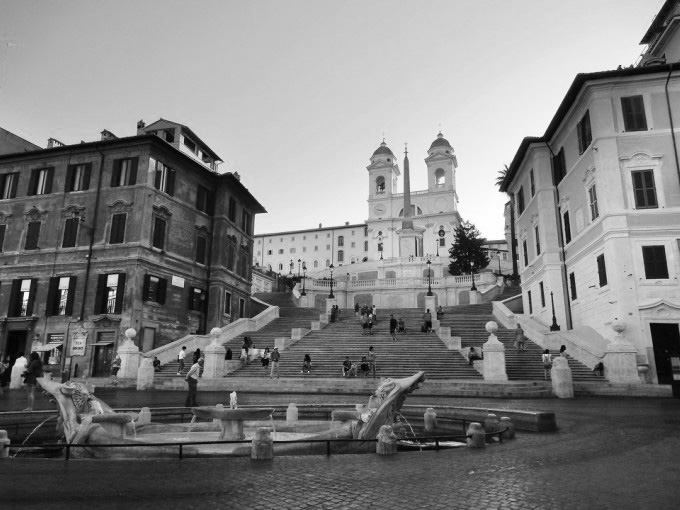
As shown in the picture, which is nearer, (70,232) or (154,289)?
(154,289)

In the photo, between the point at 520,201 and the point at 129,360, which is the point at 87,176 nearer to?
the point at 129,360

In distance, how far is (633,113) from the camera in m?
24.8

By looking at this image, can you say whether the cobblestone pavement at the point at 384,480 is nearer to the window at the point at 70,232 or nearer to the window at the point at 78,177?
the window at the point at 70,232

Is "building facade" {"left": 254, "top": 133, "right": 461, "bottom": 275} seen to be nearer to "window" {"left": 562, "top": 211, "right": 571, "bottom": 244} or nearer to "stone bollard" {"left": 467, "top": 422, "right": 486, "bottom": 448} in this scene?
"window" {"left": 562, "top": 211, "right": 571, "bottom": 244}

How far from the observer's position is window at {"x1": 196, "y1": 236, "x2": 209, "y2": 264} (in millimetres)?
36797

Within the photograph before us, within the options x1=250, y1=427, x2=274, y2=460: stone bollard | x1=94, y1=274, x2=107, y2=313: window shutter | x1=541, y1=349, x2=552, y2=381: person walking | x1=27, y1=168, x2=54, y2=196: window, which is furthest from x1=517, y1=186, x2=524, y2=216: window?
x1=250, y1=427, x2=274, y2=460: stone bollard

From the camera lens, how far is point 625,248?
23156mm

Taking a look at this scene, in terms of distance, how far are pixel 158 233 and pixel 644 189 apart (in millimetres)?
27451

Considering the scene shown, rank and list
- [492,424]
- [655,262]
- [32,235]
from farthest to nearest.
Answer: [32,235] < [655,262] < [492,424]

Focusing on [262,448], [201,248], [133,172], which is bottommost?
[262,448]

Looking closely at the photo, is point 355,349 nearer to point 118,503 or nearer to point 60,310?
point 60,310

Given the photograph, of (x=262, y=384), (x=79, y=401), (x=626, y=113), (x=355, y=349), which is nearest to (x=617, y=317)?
(x=626, y=113)

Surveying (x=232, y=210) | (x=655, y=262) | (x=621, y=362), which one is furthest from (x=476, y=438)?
(x=232, y=210)

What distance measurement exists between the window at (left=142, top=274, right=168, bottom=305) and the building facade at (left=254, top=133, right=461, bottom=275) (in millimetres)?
56415
